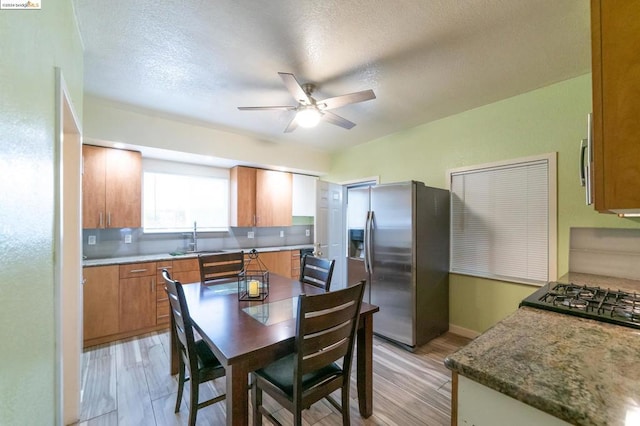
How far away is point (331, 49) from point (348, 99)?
1.25 feet

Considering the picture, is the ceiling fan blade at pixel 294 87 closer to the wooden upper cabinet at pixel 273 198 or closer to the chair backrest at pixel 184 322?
the chair backrest at pixel 184 322

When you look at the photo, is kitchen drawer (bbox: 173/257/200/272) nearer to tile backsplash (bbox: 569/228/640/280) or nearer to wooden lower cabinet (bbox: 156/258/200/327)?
wooden lower cabinet (bbox: 156/258/200/327)

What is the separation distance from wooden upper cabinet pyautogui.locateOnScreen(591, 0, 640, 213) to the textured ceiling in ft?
3.27

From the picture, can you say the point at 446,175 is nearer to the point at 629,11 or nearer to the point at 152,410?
the point at 629,11

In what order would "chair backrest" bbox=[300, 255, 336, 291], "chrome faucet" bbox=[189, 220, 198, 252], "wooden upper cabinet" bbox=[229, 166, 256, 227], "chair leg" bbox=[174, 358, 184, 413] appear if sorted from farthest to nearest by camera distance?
"wooden upper cabinet" bbox=[229, 166, 256, 227], "chrome faucet" bbox=[189, 220, 198, 252], "chair backrest" bbox=[300, 255, 336, 291], "chair leg" bbox=[174, 358, 184, 413]

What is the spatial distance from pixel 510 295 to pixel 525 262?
0.39m

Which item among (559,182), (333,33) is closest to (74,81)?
(333,33)

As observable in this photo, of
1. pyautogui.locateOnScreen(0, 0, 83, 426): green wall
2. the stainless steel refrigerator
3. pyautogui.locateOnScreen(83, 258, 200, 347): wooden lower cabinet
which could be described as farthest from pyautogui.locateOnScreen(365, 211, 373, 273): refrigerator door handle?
pyautogui.locateOnScreen(0, 0, 83, 426): green wall

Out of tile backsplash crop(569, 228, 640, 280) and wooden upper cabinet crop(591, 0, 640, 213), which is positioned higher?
wooden upper cabinet crop(591, 0, 640, 213)

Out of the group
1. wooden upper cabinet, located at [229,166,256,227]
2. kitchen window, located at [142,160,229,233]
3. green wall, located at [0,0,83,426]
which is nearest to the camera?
green wall, located at [0,0,83,426]

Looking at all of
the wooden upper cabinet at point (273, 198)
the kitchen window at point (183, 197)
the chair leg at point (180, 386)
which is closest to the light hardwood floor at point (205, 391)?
the chair leg at point (180, 386)

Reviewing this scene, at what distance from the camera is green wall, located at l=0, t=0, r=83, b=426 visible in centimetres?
66

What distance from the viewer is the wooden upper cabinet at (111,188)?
10.1 ft

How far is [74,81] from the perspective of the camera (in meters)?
1.68
